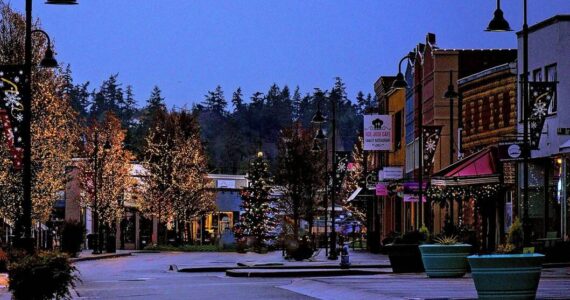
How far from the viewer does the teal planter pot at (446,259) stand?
31078mm

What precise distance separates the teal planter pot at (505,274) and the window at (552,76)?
79.3 feet

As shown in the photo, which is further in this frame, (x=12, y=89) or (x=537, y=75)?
(x=537, y=75)

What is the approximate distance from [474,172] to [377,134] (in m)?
13.3

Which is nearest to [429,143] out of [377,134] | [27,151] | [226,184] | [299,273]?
[377,134]

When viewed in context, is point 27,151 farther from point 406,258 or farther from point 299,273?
point 299,273

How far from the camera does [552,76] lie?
1720 inches

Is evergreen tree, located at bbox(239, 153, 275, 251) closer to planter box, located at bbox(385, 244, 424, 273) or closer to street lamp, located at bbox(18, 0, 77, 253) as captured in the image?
planter box, located at bbox(385, 244, 424, 273)

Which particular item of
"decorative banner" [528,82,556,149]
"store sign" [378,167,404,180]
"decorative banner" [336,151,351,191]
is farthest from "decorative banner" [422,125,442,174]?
"decorative banner" [336,151,351,191]

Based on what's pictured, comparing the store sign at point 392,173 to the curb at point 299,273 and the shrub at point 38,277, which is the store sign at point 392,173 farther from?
the shrub at point 38,277

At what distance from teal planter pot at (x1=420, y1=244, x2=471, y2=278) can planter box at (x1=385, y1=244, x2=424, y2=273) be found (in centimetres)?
506

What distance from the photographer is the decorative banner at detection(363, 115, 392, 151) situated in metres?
63.6

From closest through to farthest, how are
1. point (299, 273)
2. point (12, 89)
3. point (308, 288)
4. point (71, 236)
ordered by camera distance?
point (12, 89), point (308, 288), point (299, 273), point (71, 236)

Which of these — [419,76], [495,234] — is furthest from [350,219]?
[495,234]

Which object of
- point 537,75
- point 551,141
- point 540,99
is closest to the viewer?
point 540,99
